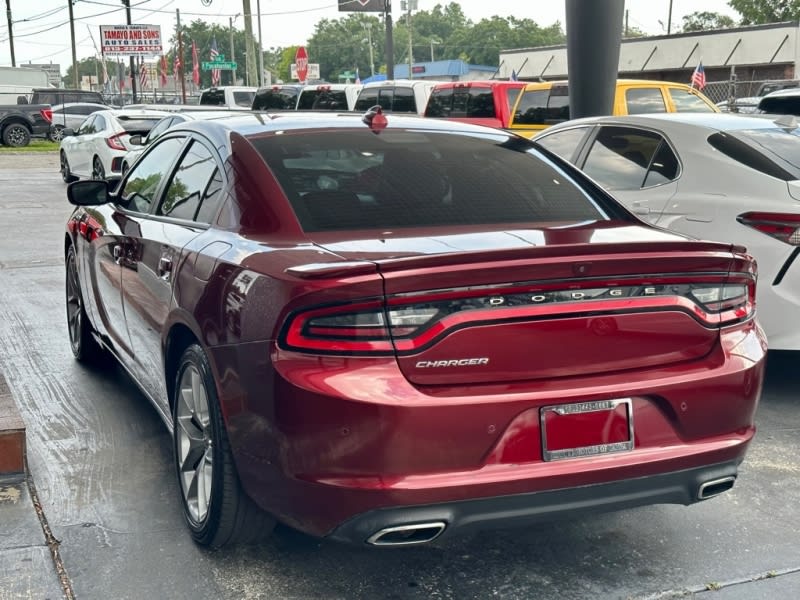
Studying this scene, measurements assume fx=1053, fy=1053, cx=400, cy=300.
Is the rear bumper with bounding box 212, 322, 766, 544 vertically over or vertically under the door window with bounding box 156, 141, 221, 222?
under

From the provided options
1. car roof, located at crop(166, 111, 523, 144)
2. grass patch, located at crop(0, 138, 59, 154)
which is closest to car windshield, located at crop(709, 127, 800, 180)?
car roof, located at crop(166, 111, 523, 144)

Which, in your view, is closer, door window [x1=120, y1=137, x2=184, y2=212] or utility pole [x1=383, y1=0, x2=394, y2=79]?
door window [x1=120, y1=137, x2=184, y2=212]

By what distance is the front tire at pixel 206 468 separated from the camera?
3.58m

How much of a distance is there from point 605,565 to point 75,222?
3.94 meters

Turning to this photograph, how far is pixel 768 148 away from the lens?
620 centimetres

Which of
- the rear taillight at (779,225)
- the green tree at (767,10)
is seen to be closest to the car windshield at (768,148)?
the rear taillight at (779,225)

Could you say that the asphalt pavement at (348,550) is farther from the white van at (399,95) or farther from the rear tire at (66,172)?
the white van at (399,95)

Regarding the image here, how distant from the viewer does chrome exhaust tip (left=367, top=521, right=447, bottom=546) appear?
3.10 m

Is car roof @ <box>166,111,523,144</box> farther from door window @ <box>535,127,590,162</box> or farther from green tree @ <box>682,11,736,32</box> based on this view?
green tree @ <box>682,11,736,32</box>

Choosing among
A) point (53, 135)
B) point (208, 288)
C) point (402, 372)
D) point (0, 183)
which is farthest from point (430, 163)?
point (53, 135)

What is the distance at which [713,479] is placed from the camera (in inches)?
136

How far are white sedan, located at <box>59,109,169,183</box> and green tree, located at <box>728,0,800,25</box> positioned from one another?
55.1m

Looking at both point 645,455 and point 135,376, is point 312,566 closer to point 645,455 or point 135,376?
point 645,455

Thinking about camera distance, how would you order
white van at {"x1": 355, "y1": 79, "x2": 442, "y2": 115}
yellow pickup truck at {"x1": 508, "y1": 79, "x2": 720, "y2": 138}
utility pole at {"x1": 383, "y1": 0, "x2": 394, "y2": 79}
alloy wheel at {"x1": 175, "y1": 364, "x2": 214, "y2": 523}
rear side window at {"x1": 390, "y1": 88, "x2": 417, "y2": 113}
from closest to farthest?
alloy wheel at {"x1": 175, "y1": 364, "x2": 214, "y2": 523}
yellow pickup truck at {"x1": 508, "y1": 79, "x2": 720, "y2": 138}
white van at {"x1": 355, "y1": 79, "x2": 442, "y2": 115}
rear side window at {"x1": 390, "y1": 88, "x2": 417, "y2": 113}
utility pole at {"x1": 383, "y1": 0, "x2": 394, "y2": 79}
